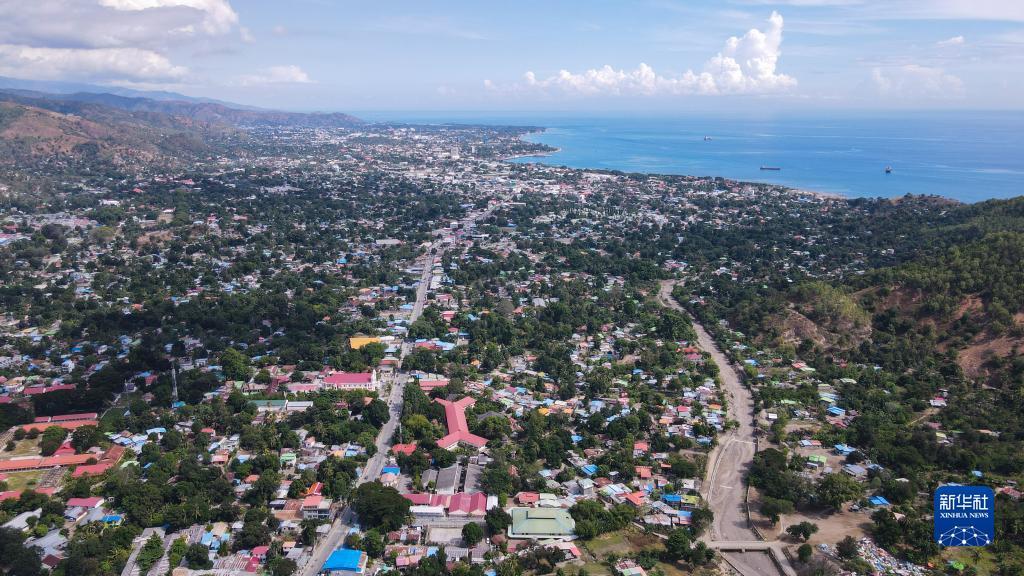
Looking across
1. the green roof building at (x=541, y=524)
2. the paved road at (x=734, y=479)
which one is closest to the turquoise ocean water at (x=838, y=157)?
the paved road at (x=734, y=479)

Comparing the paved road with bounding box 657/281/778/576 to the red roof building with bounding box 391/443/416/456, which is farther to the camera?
the red roof building with bounding box 391/443/416/456

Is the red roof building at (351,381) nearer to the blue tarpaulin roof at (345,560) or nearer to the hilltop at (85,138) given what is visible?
the blue tarpaulin roof at (345,560)

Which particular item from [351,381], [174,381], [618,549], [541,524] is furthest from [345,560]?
[174,381]

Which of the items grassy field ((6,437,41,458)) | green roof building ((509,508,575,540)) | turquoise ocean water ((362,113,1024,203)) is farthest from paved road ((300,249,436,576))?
turquoise ocean water ((362,113,1024,203))

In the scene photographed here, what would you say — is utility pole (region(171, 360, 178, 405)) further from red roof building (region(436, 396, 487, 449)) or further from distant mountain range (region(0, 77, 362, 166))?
distant mountain range (region(0, 77, 362, 166))

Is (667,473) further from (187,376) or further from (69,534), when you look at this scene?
(187,376)

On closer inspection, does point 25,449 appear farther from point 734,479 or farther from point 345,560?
point 734,479
